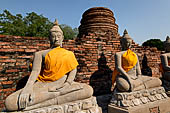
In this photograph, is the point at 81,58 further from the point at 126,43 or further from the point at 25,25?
the point at 25,25

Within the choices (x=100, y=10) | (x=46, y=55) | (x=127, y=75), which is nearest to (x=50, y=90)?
(x=46, y=55)

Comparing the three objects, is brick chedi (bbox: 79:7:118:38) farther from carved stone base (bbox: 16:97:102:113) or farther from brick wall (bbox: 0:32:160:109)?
carved stone base (bbox: 16:97:102:113)

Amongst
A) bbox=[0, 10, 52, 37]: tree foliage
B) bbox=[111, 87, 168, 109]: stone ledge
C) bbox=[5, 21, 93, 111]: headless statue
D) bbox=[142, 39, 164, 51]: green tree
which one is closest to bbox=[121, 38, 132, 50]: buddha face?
bbox=[111, 87, 168, 109]: stone ledge

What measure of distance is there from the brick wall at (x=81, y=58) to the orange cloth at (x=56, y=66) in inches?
41.8

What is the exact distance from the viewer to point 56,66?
7.82 ft

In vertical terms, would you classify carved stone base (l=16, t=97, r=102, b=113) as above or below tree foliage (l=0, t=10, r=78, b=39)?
below

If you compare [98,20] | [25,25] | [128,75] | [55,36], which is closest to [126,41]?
[128,75]

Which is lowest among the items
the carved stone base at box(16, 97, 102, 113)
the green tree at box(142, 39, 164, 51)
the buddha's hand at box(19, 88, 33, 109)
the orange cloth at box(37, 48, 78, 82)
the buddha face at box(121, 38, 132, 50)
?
the carved stone base at box(16, 97, 102, 113)

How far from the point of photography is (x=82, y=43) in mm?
3947

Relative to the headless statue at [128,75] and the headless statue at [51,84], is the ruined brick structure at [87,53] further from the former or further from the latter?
the headless statue at [51,84]

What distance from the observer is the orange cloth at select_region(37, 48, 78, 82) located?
2377 millimetres

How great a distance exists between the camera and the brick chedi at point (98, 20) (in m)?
5.37

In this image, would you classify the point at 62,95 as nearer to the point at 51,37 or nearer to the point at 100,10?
the point at 51,37

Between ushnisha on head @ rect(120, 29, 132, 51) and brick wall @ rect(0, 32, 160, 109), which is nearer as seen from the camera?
brick wall @ rect(0, 32, 160, 109)
